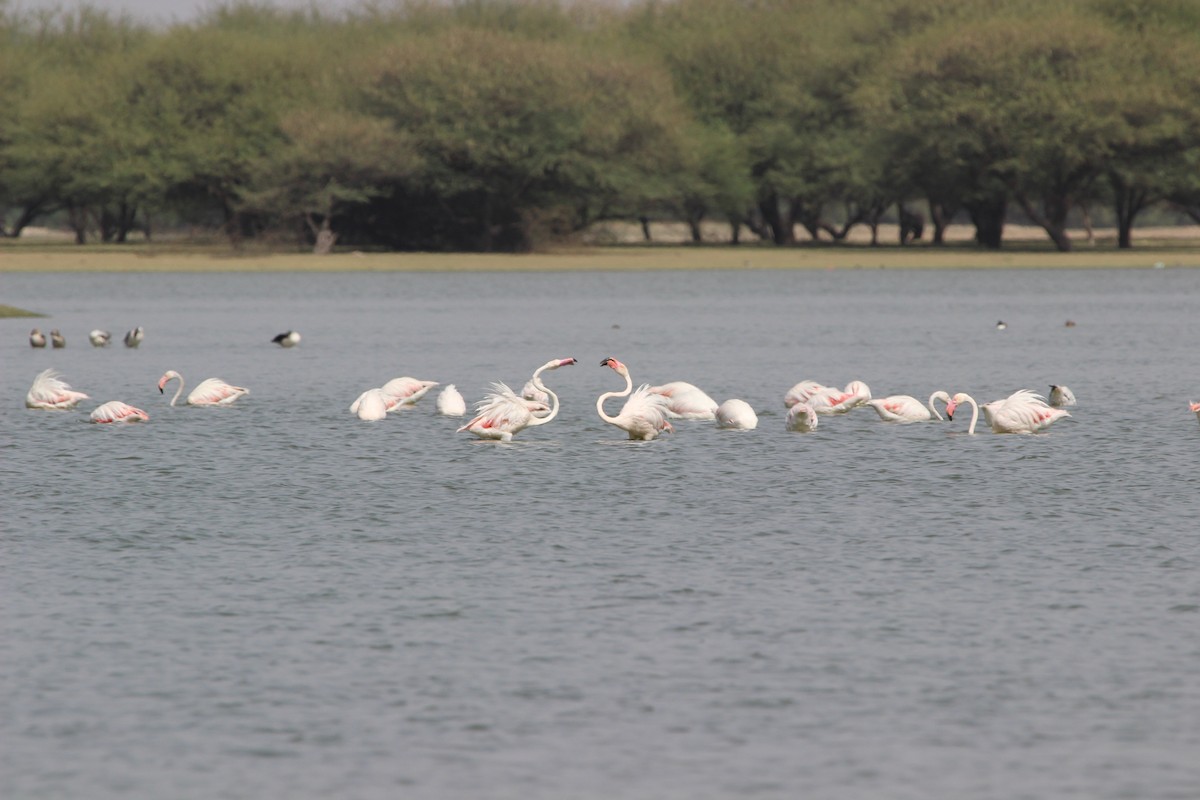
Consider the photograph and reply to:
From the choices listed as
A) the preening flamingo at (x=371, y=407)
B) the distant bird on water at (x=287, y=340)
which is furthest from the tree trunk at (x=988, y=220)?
the preening flamingo at (x=371, y=407)

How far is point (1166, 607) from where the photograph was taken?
11.9 metres

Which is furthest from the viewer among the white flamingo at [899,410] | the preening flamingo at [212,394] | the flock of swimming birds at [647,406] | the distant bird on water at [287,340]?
the distant bird on water at [287,340]

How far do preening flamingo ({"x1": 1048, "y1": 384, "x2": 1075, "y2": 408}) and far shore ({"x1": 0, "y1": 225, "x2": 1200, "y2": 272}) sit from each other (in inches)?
2086

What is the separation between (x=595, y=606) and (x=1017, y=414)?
1057 cm

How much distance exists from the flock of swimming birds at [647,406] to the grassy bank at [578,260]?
50233mm

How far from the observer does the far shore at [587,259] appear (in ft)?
252

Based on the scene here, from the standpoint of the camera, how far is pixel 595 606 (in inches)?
470

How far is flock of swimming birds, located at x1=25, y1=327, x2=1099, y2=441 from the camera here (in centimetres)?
2116

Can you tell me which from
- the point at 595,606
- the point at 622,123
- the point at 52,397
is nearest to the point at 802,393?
the point at 52,397

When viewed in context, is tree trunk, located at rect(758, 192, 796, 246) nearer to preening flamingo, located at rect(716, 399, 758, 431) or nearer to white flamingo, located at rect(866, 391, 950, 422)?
white flamingo, located at rect(866, 391, 950, 422)

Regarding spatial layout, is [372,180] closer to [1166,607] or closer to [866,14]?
[866,14]

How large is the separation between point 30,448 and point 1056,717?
46.3 feet

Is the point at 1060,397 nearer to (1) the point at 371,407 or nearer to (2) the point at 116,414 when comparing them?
(1) the point at 371,407

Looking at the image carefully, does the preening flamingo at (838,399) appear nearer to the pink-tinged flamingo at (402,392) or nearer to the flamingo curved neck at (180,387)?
the pink-tinged flamingo at (402,392)
